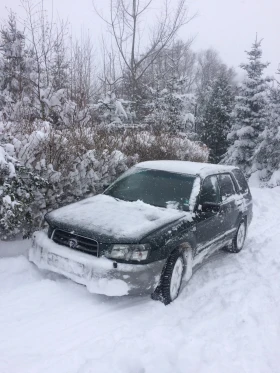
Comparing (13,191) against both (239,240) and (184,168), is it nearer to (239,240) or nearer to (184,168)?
(184,168)

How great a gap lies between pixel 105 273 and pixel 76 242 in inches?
22.1

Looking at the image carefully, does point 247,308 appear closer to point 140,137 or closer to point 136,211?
point 136,211

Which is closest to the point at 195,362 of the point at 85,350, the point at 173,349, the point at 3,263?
the point at 173,349

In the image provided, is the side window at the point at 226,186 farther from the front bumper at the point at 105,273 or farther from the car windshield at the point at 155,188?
the front bumper at the point at 105,273

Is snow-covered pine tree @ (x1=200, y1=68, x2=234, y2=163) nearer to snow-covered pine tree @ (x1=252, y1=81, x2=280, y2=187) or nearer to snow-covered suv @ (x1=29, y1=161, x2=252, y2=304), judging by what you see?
snow-covered pine tree @ (x1=252, y1=81, x2=280, y2=187)

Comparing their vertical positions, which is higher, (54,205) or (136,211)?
(136,211)

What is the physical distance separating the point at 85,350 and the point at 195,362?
1.01 metres

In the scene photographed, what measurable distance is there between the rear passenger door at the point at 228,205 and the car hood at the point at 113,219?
3.90 ft

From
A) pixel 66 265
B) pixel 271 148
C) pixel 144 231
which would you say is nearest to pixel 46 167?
pixel 66 265

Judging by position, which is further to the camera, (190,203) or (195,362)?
(190,203)

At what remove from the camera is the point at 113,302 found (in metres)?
3.95

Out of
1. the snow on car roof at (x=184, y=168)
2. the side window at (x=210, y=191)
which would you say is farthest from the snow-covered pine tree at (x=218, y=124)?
the side window at (x=210, y=191)

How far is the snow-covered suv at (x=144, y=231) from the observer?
373 centimetres

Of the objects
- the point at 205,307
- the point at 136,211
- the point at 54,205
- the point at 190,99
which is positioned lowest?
the point at 205,307
